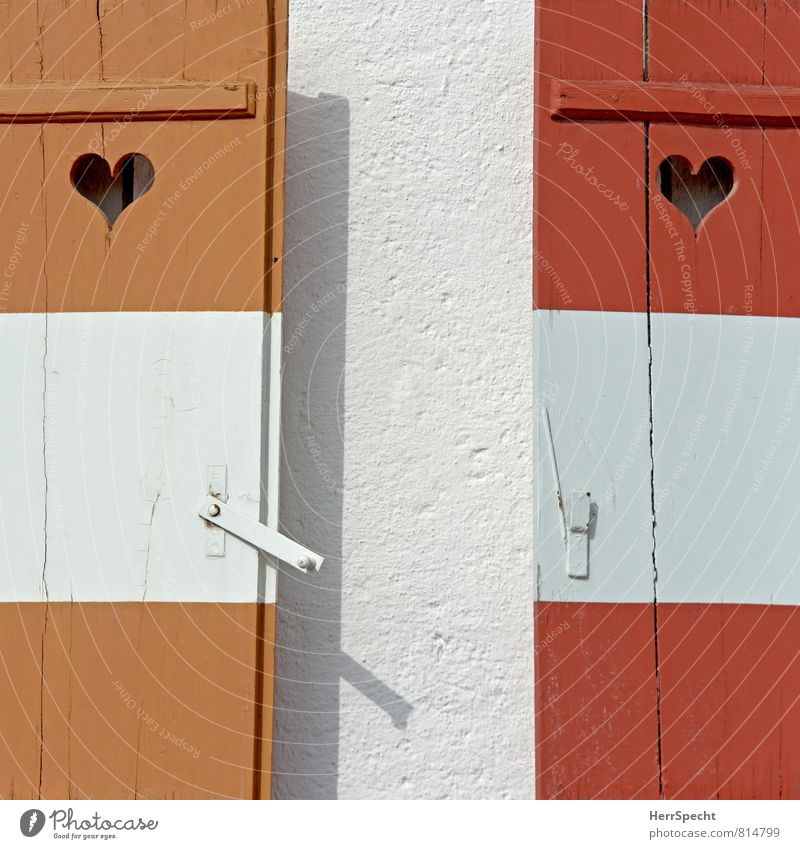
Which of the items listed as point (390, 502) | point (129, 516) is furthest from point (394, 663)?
point (129, 516)

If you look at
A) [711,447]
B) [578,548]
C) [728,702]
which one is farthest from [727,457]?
[728,702]

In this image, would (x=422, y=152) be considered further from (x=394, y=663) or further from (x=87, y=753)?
(x=87, y=753)

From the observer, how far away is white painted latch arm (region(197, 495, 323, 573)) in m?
1.74

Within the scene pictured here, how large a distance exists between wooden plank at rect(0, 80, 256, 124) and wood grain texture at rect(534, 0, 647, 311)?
0.53 m

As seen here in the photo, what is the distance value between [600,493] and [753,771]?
54 centimetres

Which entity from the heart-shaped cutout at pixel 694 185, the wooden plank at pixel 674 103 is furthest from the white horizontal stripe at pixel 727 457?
the wooden plank at pixel 674 103

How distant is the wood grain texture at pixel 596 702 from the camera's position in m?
1.80

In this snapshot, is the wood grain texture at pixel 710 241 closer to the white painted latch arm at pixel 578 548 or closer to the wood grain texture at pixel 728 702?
the white painted latch arm at pixel 578 548

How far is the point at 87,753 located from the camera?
69.8 inches

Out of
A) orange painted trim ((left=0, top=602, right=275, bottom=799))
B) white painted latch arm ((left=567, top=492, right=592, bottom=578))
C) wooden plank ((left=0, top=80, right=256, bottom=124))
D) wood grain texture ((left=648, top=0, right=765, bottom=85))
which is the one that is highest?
wood grain texture ((left=648, top=0, right=765, bottom=85))

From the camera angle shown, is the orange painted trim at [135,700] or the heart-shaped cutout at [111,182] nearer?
the orange painted trim at [135,700]

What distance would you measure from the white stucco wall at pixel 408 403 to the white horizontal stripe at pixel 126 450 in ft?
0.55

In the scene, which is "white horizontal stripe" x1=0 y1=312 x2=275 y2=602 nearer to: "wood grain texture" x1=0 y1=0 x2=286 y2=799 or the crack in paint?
"wood grain texture" x1=0 y1=0 x2=286 y2=799

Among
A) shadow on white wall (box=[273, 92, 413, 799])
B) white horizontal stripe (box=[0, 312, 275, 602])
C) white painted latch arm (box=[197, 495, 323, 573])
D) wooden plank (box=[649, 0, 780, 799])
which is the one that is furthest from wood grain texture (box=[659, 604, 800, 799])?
white horizontal stripe (box=[0, 312, 275, 602])
